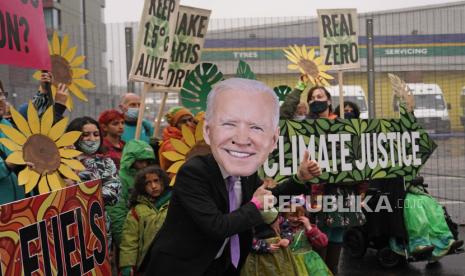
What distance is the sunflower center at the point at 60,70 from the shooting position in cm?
409

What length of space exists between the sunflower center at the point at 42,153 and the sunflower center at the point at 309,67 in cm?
334

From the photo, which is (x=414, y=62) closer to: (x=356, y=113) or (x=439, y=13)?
(x=439, y=13)

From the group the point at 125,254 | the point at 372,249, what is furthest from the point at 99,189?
the point at 372,249

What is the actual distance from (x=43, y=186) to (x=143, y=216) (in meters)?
0.97

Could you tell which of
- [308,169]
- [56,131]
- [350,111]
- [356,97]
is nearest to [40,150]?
[56,131]

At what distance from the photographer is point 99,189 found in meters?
3.08

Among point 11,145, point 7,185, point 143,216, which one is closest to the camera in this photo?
point 11,145

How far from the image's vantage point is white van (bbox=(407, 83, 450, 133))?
285 inches

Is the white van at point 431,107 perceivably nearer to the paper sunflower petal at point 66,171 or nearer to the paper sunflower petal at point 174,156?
the paper sunflower petal at point 174,156

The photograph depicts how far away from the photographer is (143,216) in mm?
3799

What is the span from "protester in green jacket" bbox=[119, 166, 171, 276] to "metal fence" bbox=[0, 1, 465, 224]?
313 centimetres

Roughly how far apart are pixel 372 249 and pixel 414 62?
7.53 ft

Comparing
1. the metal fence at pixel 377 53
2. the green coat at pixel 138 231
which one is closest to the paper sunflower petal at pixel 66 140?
the green coat at pixel 138 231

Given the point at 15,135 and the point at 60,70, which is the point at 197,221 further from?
the point at 60,70
